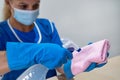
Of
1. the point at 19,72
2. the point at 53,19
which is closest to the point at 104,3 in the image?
the point at 53,19

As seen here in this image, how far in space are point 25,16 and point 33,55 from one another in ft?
1.31

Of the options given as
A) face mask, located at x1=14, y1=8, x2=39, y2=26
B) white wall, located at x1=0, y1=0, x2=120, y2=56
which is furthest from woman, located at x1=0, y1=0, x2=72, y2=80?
white wall, located at x1=0, y1=0, x2=120, y2=56

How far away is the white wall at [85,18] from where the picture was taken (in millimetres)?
1740

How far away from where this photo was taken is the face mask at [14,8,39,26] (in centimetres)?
103

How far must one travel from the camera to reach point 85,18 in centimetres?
192

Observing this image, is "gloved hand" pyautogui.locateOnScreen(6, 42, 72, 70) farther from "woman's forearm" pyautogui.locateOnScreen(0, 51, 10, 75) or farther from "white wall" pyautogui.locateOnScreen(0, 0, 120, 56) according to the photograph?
"white wall" pyautogui.locateOnScreen(0, 0, 120, 56)

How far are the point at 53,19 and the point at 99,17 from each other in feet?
1.54

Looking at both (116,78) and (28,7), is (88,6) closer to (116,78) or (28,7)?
(116,78)

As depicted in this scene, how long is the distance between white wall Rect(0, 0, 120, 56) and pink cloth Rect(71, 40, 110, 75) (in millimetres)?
791

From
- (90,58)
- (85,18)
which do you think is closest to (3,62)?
(90,58)

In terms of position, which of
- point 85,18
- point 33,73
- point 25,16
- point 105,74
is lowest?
point 105,74

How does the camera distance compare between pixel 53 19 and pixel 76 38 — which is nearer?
pixel 53 19

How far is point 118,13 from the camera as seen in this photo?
206cm

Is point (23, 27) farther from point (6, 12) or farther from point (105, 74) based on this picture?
point (105, 74)
